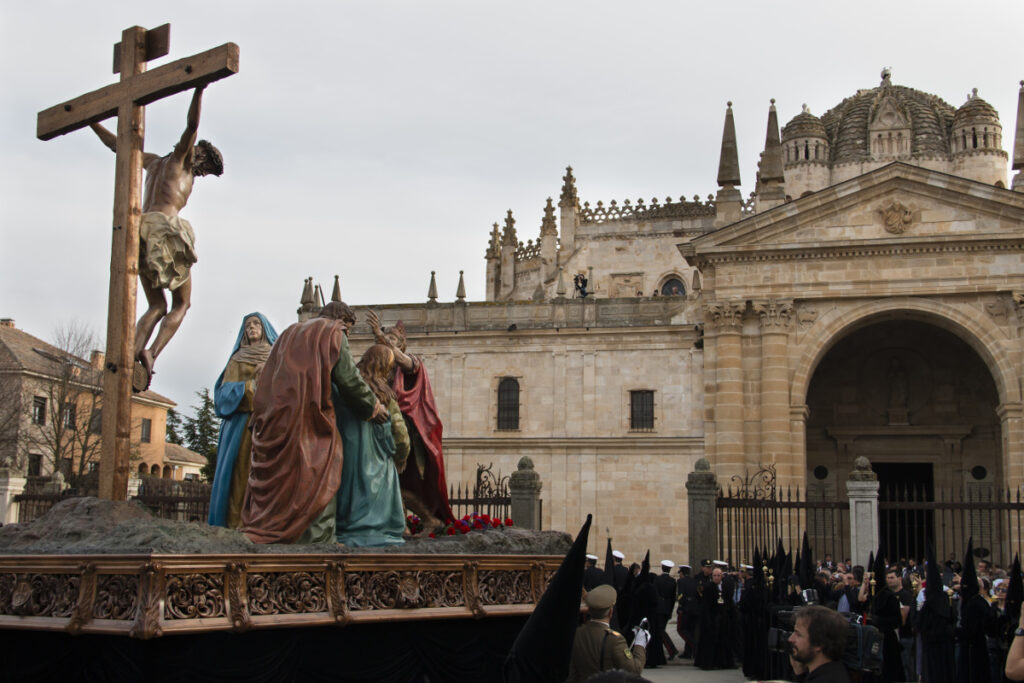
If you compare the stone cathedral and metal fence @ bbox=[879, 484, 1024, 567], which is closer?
metal fence @ bbox=[879, 484, 1024, 567]

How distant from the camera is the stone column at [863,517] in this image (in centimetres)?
1995

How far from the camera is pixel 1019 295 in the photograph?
27.3 metres

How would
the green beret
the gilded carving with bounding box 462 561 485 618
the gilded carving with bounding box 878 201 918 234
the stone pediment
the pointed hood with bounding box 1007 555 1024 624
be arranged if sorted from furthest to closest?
the gilded carving with bounding box 878 201 918 234 < the stone pediment < the pointed hood with bounding box 1007 555 1024 624 < the gilded carving with bounding box 462 561 485 618 < the green beret

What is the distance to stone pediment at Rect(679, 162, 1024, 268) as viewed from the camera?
27.6m

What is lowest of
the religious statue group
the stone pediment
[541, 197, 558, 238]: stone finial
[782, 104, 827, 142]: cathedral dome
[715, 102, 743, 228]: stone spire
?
the religious statue group

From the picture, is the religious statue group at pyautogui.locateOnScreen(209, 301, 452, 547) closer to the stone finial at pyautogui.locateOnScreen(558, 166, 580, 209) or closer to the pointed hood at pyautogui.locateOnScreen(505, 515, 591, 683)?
the pointed hood at pyautogui.locateOnScreen(505, 515, 591, 683)

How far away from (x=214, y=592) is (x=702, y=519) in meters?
16.4

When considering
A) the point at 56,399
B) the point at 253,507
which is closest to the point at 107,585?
the point at 253,507

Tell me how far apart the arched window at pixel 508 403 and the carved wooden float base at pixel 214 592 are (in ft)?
84.6

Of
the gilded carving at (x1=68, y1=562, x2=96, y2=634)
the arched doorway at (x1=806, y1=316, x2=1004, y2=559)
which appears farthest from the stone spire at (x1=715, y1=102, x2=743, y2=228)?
the gilded carving at (x1=68, y1=562, x2=96, y2=634)

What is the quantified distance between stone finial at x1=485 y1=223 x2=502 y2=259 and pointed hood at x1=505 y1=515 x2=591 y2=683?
163ft

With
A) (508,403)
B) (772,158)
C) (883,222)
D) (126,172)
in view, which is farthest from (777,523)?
(126,172)

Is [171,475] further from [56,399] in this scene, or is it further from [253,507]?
[253,507]

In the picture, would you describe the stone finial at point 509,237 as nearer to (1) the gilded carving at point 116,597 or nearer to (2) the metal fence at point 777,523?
(2) the metal fence at point 777,523
